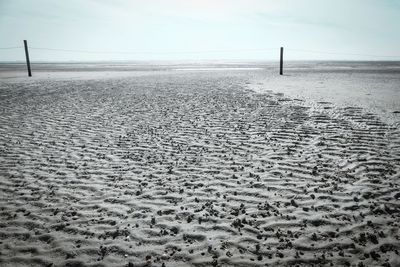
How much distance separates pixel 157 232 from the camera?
533 cm

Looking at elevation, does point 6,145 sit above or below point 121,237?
above

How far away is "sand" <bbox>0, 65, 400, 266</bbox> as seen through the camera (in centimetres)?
479

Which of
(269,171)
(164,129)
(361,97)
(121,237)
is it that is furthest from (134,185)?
(361,97)

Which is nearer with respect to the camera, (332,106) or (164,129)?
(164,129)

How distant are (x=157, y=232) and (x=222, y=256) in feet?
4.66

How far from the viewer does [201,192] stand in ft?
22.4

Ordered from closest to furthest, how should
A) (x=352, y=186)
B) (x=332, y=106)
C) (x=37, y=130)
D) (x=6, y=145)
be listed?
(x=352, y=186) → (x=6, y=145) → (x=37, y=130) → (x=332, y=106)

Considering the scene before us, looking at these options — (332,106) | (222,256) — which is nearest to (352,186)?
(222,256)

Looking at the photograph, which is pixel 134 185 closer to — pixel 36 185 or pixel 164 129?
pixel 36 185

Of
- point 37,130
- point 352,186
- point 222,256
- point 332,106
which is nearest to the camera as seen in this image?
point 222,256

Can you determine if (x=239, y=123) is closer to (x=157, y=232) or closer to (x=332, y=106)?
(x=332, y=106)

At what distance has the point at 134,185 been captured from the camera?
285 inches

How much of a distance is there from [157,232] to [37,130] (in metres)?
9.82

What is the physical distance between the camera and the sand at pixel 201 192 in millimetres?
4793
